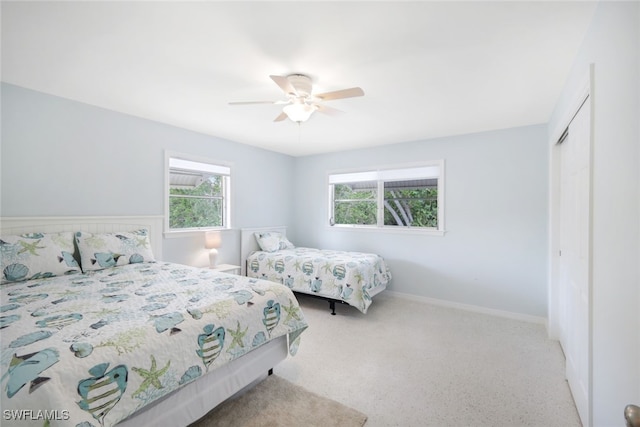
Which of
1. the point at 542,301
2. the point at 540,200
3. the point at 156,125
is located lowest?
the point at 542,301

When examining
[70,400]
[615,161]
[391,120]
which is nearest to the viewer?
[70,400]

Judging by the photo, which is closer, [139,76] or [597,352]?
[597,352]

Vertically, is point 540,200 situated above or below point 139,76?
below

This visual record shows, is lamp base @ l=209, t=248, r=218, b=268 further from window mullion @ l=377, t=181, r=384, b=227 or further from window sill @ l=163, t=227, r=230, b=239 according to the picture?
window mullion @ l=377, t=181, r=384, b=227

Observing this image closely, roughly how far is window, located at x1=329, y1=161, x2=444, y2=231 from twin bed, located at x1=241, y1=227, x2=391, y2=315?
0.82m

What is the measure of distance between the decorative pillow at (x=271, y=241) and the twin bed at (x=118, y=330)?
5.99ft

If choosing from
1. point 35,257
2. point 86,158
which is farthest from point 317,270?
point 86,158

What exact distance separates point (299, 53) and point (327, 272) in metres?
2.58

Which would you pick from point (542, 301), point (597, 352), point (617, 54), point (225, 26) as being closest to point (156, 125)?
point (225, 26)

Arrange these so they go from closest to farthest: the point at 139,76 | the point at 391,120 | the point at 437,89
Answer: the point at 139,76 → the point at 437,89 → the point at 391,120

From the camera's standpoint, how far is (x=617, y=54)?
1.23 m

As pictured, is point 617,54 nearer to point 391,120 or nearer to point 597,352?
point 597,352

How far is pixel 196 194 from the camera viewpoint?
405 centimetres

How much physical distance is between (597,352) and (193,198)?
4.22 meters
